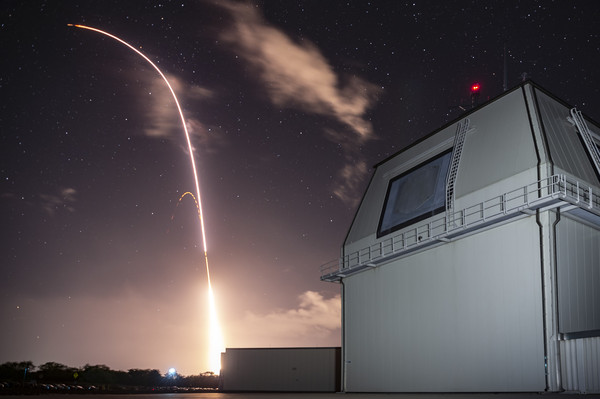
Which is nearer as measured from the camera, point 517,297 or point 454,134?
point 517,297

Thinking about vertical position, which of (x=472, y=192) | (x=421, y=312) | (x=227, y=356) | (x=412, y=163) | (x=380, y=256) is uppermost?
(x=412, y=163)

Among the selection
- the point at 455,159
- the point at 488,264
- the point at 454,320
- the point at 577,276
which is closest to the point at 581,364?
the point at 577,276

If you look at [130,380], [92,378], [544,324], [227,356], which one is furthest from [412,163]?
[92,378]

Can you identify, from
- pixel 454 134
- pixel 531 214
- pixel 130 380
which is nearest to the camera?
pixel 531 214

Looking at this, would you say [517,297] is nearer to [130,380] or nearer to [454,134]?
[454,134]

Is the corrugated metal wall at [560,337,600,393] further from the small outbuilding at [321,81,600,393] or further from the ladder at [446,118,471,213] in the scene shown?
the ladder at [446,118,471,213]

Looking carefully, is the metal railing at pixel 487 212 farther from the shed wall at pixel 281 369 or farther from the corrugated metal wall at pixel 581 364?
the shed wall at pixel 281 369

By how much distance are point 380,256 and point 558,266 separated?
10.6 m

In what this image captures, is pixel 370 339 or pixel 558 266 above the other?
pixel 558 266

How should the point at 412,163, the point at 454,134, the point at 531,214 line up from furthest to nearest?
the point at 412,163, the point at 454,134, the point at 531,214

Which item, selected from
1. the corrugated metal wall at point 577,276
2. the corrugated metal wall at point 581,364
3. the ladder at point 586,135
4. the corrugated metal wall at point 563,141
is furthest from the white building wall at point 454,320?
the ladder at point 586,135

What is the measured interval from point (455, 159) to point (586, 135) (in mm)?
6240

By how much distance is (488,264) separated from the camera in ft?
79.8

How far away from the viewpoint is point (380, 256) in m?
30.8
